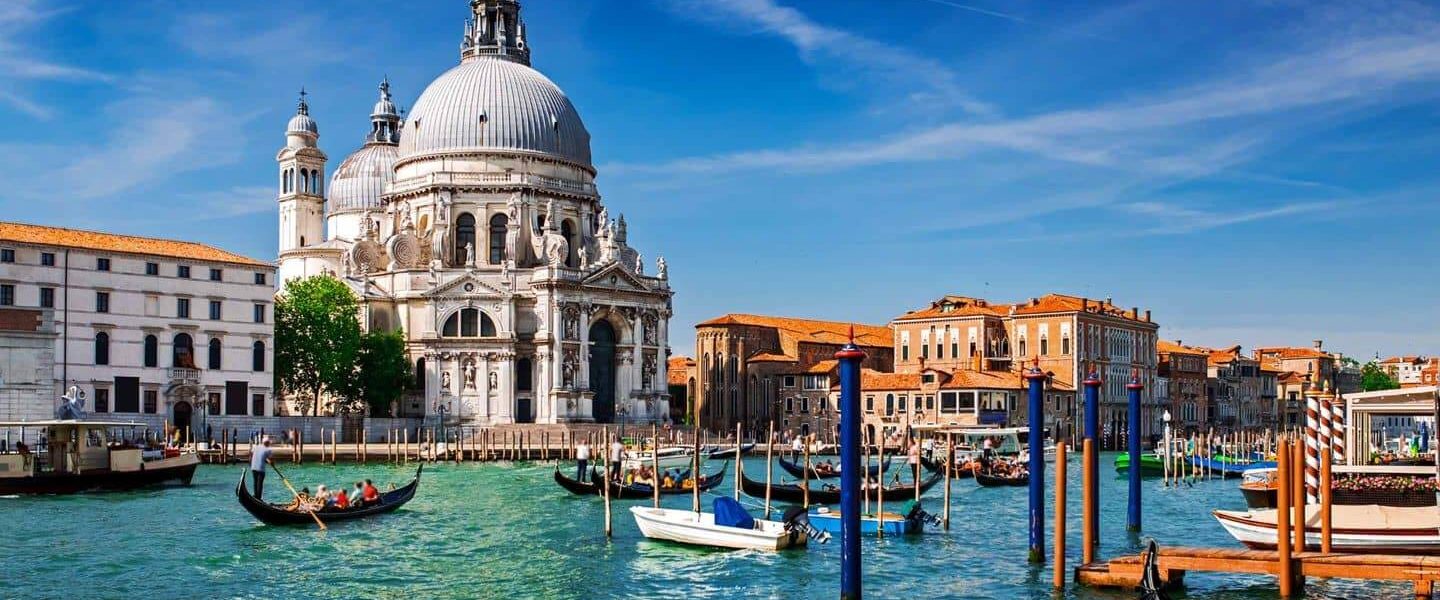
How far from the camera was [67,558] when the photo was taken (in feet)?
63.0

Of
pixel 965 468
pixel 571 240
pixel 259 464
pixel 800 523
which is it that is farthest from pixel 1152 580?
pixel 571 240

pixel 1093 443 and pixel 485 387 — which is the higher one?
pixel 485 387

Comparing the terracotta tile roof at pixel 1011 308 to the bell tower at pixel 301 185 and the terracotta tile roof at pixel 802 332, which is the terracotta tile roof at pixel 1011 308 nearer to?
the terracotta tile roof at pixel 802 332

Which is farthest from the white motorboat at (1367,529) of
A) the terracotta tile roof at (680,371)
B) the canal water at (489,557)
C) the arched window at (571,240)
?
the terracotta tile roof at (680,371)

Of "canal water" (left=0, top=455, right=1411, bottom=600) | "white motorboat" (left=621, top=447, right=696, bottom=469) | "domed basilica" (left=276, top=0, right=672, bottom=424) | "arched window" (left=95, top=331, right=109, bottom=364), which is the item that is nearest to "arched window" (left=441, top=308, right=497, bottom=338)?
"domed basilica" (left=276, top=0, right=672, bottom=424)

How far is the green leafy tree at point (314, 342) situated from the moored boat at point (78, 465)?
17.2 meters

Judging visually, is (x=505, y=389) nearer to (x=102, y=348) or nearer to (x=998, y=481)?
(x=102, y=348)

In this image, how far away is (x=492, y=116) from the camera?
182 ft

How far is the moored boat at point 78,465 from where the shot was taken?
89.0 ft

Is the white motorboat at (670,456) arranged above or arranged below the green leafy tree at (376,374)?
below

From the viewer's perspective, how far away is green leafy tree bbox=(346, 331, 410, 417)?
49.2 m

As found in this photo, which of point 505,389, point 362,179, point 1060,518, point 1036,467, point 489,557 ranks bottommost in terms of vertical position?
point 489,557

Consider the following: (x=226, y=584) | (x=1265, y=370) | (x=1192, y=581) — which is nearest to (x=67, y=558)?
(x=226, y=584)

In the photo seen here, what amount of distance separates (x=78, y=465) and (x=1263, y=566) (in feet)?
68.6
